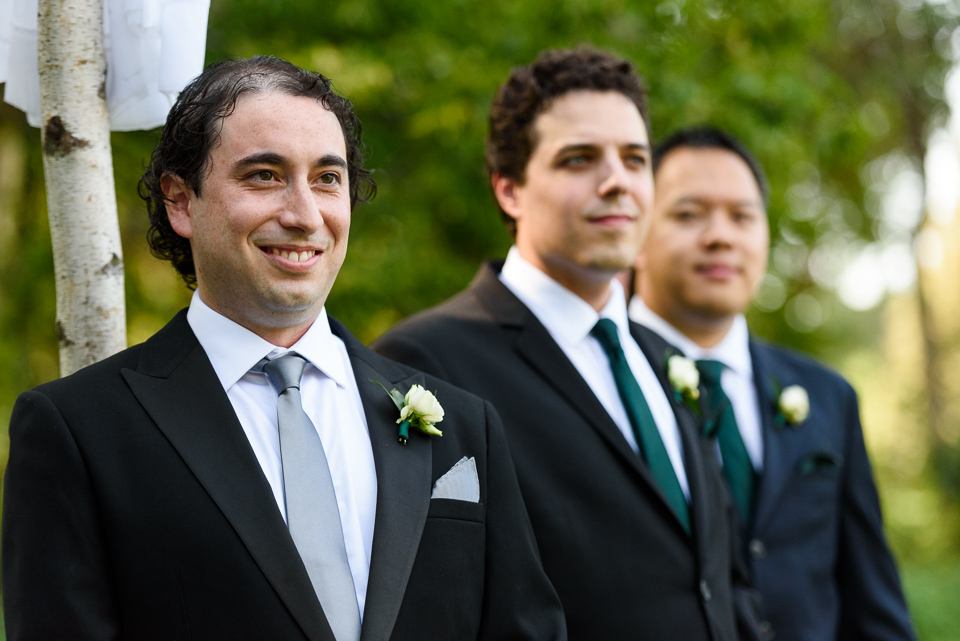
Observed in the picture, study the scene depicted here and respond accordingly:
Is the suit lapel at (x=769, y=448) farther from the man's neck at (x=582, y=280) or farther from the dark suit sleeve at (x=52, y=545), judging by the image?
the dark suit sleeve at (x=52, y=545)

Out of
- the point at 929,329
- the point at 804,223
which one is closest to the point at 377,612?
the point at 804,223

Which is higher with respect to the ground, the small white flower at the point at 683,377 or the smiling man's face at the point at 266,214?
the smiling man's face at the point at 266,214

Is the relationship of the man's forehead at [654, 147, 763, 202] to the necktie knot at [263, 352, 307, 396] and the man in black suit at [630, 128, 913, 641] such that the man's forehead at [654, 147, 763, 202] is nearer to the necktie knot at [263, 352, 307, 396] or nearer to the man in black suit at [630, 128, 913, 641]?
the man in black suit at [630, 128, 913, 641]

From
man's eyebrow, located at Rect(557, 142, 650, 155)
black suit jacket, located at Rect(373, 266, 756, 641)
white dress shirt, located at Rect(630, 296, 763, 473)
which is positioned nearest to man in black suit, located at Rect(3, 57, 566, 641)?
black suit jacket, located at Rect(373, 266, 756, 641)

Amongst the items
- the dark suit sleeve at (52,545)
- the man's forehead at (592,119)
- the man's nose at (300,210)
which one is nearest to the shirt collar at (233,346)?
the man's nose at (300,210)

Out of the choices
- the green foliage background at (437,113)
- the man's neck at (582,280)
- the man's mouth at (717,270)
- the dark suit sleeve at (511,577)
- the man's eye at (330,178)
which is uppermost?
the green foliage background at (437,113)

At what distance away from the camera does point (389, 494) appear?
221 cm

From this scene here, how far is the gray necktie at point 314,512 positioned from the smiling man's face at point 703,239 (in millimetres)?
2367

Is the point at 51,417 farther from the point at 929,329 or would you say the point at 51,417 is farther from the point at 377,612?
the point at 929,329

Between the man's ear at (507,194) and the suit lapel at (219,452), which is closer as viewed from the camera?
the suit lapel at (219,452)

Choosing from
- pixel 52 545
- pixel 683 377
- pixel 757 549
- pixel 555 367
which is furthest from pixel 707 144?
pixel 52 545

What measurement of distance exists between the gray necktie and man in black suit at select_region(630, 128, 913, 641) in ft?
6.39

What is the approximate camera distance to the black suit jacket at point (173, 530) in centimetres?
192

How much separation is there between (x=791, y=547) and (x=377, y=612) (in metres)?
2.25
